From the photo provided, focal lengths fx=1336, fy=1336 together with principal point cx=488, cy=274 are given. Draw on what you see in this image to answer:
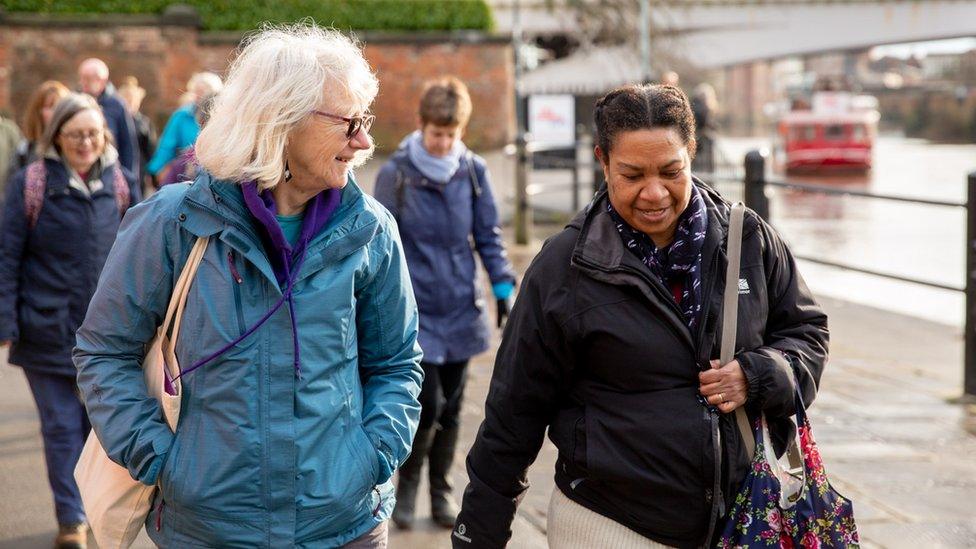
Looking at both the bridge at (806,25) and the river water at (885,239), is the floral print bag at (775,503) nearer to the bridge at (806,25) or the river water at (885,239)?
the river water at (885,239)

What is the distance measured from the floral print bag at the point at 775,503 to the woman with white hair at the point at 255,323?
31.3 inches

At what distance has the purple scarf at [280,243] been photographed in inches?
110

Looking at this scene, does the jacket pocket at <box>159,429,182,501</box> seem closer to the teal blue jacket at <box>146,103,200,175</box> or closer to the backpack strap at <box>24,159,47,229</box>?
the backpack strap at <box>24,159,47,229</box>

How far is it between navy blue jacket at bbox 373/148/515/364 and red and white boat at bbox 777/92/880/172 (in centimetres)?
2629

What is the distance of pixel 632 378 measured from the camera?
2936 millimetres

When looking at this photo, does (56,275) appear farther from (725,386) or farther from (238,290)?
(725,386)

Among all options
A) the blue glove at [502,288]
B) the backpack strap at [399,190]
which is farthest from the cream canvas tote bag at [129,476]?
the blue glove at [502,288]

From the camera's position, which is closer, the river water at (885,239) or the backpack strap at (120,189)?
the backpack strap at (120,189)

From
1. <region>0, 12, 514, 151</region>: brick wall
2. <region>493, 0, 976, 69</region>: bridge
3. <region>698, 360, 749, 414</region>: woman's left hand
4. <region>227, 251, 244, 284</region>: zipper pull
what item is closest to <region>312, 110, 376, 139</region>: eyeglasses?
<region>227, 251, 244, 284</region>: zipper pull

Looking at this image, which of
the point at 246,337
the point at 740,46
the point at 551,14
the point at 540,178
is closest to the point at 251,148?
the point at 246,337

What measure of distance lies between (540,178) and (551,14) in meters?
13.4

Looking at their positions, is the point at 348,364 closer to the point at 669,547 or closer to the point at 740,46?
the point at 669,547

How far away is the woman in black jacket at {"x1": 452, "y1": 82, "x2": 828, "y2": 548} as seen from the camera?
9.52ft

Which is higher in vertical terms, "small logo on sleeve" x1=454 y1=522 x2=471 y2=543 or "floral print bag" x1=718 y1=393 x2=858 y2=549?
"floral print bag" x1=718 y1=393 x2=858 y2=549
